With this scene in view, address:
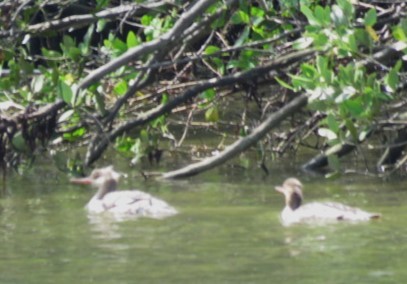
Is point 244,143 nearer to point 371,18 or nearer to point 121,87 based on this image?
point 121,87

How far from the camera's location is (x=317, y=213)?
1170 centimetres

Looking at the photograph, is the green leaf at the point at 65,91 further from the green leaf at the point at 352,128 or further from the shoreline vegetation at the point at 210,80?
the green leaf at the point at 352,128

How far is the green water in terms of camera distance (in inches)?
371

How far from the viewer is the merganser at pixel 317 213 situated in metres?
11.4

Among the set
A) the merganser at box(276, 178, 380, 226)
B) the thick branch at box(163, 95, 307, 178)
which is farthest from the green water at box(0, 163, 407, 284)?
the thick branch at box(163, 95, 307, 178)

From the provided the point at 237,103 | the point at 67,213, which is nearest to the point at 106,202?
the point at 67,213

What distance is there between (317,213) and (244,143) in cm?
74

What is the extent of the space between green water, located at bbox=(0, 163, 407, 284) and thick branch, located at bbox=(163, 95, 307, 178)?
0.32m

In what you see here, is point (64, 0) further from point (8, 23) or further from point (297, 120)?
point (297, 120)

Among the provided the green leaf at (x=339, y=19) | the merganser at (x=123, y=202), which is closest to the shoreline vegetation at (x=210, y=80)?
the green leaf at (x=339, y=19)

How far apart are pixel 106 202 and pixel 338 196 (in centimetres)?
182

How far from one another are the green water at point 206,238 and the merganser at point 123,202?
12 cm

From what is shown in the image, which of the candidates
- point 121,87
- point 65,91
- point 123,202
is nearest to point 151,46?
point 65,91

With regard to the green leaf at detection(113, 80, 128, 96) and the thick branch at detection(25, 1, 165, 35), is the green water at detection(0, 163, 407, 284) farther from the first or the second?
the thick branch at detection(25, 1, 165, 35)
